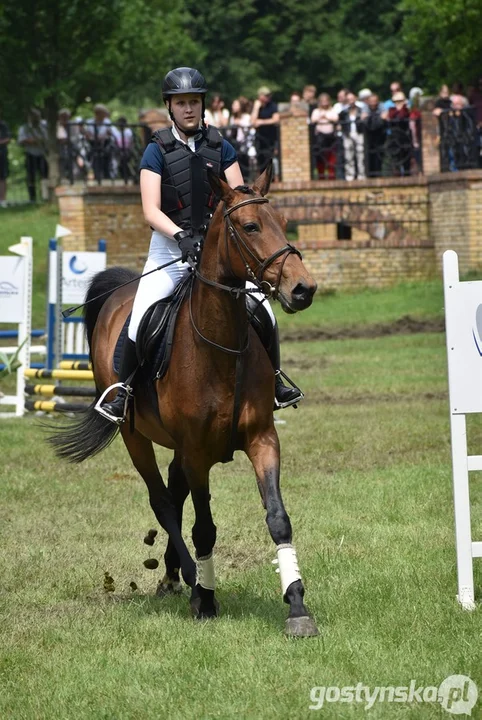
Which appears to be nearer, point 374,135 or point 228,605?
point 228,605

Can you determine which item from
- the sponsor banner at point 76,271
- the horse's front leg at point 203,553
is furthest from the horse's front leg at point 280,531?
the sponsor banner at point 76,271

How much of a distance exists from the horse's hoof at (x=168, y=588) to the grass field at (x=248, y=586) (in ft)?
0.39

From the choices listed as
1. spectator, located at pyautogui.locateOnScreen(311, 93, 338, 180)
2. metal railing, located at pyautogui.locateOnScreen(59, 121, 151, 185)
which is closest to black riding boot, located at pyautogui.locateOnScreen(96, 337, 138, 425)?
metal railing, located at pyautogui.locateOnScreen(59, 121, 151, 185)

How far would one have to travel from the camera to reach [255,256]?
7129 millimetres

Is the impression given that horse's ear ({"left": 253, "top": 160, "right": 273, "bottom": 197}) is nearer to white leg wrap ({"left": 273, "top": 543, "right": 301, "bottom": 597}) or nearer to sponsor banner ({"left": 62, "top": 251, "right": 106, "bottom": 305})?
white leg wrap ({"left": 273, "top": 543, "right": 301, "bottom": 597})

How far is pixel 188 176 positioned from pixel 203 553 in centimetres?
220

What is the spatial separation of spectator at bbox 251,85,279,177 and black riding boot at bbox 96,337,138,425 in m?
23.9

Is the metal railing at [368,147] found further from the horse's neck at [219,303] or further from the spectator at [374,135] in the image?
the horse's neck at [219,303]

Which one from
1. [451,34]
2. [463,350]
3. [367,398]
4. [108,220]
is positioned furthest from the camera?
[451,34]

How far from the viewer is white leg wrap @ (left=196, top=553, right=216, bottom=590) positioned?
25.7ft

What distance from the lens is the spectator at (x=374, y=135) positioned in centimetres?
3075

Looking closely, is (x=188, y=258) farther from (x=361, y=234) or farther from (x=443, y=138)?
(x=361, y=234)

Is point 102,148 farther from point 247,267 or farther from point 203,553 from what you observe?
point 247,267

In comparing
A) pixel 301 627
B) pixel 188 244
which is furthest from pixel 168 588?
pixel 188 244
